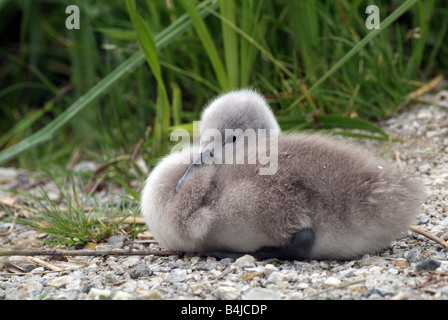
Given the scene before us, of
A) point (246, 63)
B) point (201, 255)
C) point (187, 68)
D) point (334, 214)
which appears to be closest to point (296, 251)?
point (334, 214)

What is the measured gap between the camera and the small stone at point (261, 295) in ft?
7.86

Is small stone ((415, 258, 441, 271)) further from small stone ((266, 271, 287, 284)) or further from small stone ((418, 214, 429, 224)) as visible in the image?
small stone ((418, 214, 429, 224))

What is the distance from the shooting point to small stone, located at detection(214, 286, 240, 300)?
95.1 inches

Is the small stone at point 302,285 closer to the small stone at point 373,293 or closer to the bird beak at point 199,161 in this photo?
the small stone at point 373,293

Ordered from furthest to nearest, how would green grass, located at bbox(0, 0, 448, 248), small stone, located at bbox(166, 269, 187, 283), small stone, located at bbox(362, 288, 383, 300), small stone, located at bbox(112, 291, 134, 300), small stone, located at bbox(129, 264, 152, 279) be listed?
green grass, located at bbox(0, 0, 448, 248) → small stone, located at bbox(129, 264, 152, 279) → small stone, located at bbox(166, 269, 187, 283) → small stone, located at bbox(112, 291, 134, 300) → small stone, located at bbox(362, 288, 383, 300)

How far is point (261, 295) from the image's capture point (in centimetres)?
241

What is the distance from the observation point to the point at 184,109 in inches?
219

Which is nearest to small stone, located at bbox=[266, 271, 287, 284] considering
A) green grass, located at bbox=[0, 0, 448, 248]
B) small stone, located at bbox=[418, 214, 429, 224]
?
small stone, located at bbox=[418, 214, 429, 224]

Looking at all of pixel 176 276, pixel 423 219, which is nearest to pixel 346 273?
pixel 176 276

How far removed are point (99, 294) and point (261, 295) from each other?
2.17 ft

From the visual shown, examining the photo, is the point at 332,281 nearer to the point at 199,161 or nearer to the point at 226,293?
the point at 226,293

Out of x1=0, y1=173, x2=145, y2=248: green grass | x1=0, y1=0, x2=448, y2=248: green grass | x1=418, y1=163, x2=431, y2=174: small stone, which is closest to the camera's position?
x1=0, y1=173, x2=145, y2=248: green grass

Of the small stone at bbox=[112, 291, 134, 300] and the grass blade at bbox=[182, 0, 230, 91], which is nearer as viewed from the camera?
the small stone at bbox=[112, 291, 134, 300]

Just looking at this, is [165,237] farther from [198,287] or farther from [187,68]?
[187,68]
